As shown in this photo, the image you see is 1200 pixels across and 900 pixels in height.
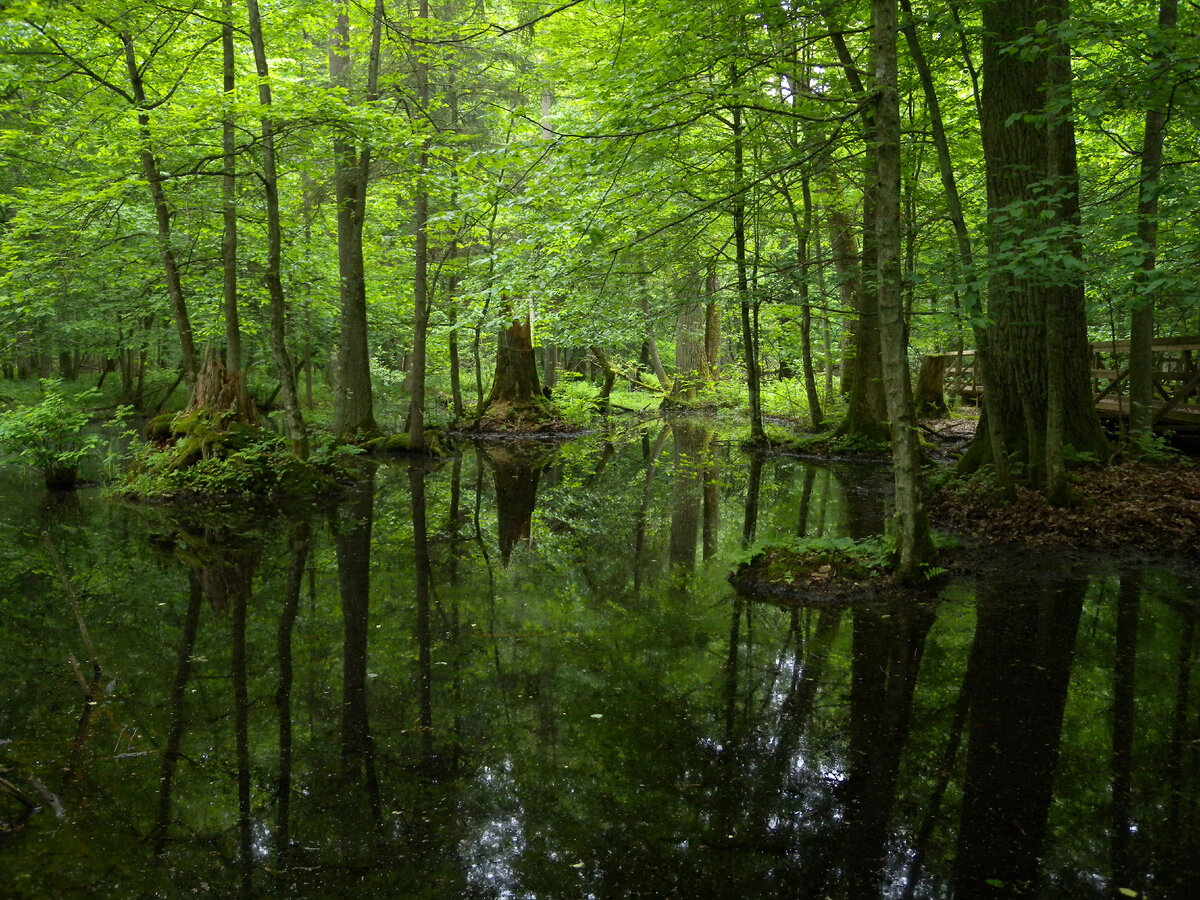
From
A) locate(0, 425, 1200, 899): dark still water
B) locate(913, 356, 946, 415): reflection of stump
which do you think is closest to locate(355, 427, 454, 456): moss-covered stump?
locate(0, 425, 1200, 899): dark still water

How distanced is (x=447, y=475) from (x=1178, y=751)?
11.2m

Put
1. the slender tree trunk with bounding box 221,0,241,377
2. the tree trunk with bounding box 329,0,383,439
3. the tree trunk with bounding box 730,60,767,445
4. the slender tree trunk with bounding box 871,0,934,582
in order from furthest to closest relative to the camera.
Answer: the tree trunk with bounding box 329,0,383,439, the tree trunk with bounding box 730,60,767,445, the slender tree trunk with bounding box 221,0,241,377, the slender tree trunk with bounding box 871,0,934,582

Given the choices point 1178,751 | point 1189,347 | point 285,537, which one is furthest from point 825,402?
point 1178,751

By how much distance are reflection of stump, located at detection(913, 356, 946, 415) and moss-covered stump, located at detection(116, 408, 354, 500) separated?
13788mm

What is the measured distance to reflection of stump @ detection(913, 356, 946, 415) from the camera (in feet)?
58.2

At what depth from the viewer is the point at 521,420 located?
1997 centimetres

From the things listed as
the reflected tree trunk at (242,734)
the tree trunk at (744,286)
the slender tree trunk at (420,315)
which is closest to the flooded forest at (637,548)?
the reflected tree trunk at (242,734)

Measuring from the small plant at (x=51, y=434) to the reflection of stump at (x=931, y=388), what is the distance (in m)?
16.9

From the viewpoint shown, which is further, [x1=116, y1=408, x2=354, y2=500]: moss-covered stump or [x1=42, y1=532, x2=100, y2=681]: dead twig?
[x1=116, y1=408, x2=354, y2=500]: moss-covered stump

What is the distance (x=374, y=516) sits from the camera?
971 centimetres

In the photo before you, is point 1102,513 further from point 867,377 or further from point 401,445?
point 401,445

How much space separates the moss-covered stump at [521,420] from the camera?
64.6 ft

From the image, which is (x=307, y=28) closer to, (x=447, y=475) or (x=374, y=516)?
(x=447, y=475)

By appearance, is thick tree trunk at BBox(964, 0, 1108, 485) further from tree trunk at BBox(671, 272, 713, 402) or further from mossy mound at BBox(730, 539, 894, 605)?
tree trunk at BBox(671, 272, 713, 402)
